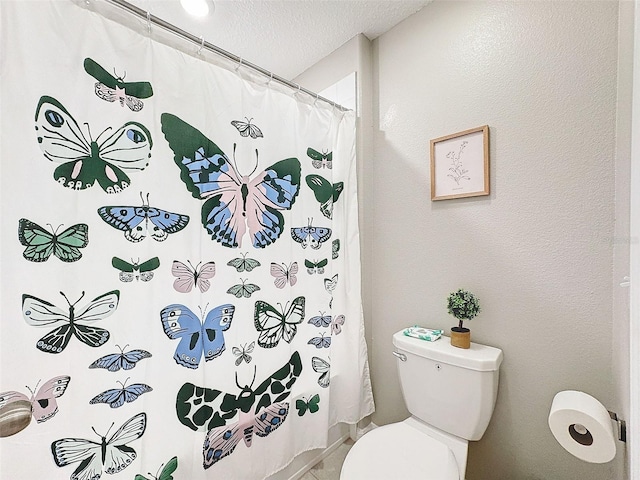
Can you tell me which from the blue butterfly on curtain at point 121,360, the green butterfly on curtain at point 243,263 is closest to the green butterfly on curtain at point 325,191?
the green butterfly on curtain at point 243,263

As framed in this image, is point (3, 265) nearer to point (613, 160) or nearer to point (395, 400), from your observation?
point (395, 400)

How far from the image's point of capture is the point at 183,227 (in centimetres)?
99

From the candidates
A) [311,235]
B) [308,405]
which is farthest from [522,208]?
[308,405]

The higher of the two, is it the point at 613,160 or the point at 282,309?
the point at 613,160

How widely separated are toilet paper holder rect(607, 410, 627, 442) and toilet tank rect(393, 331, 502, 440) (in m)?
0.33

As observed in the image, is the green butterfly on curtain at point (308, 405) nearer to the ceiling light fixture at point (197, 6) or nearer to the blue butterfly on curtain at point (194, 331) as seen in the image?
the blue butterfly on curtain at point (194, 331)

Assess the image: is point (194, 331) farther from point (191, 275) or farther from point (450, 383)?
point (450, 383)

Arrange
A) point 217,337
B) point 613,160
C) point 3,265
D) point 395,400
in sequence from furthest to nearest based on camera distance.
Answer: point 395,400
point 217,337
point 613,160
point 3,265

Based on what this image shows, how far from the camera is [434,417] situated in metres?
1.21

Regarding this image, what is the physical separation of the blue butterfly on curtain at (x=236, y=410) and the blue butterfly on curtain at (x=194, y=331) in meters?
0.11

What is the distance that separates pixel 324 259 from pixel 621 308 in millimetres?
1064

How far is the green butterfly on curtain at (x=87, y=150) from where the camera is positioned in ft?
2.48

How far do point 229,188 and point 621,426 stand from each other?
60.0 inches

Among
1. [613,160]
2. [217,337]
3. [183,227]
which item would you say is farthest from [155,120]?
[613,160]
